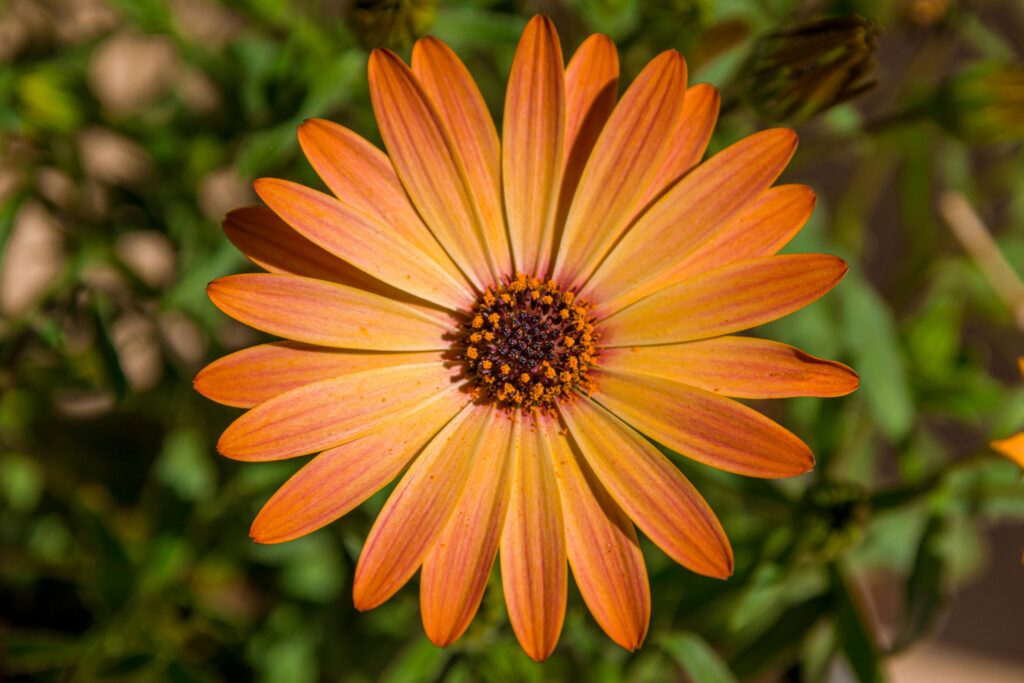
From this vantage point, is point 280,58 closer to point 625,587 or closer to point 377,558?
point 377,558

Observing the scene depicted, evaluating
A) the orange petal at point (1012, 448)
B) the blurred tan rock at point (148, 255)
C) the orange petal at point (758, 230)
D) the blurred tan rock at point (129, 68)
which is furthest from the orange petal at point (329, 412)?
the blurred tan rock at point (129, 68)

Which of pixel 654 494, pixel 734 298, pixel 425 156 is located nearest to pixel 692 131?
pixel 734 298

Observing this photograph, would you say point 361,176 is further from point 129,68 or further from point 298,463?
point 129,68

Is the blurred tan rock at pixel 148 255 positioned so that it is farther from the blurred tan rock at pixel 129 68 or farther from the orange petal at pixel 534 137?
the orange petal at pixel 534 137

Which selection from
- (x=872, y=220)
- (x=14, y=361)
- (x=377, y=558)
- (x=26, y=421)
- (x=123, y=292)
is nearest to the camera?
(x=377, y=558)

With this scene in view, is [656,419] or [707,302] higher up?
[707,302]

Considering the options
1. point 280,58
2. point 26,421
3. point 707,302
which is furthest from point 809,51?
point 26,421

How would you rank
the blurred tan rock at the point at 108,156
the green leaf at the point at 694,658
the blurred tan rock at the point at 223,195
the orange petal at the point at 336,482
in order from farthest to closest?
the blurred tan rock at the point at 108,156
the blurred tan rock at the point at 223,195
the green leaf at the point at 694,658
the orange petal at the point at 336,482
